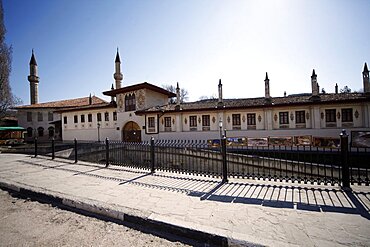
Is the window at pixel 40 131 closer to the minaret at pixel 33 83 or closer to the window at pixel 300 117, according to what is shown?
the minaret at pixel 33 83

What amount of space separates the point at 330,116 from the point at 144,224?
66.0 ft

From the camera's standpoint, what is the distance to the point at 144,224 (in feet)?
11.3

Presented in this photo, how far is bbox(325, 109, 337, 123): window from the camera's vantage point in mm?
17578

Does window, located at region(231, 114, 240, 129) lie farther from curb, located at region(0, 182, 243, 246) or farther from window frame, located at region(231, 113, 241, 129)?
curb, located at region(0, 182, 243, 246)

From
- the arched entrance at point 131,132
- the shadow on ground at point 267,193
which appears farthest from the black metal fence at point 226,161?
the arched entrance at point 131,132

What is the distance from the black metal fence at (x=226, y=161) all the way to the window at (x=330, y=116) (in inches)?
184

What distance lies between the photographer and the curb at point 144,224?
112 inches

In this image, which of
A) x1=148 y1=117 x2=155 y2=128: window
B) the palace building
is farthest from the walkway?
x1=148 y1=117 x2=155 y2=128: window

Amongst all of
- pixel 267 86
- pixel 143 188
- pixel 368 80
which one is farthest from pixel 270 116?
pixel 143 188

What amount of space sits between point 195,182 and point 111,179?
284 cm

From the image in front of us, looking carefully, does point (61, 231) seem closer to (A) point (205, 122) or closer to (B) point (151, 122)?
(A) point (205, 122)

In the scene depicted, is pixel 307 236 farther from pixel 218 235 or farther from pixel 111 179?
pixel 111 179

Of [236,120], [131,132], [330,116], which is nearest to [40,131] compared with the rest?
[131,132]

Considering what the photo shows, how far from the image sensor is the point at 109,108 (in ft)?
88.5
